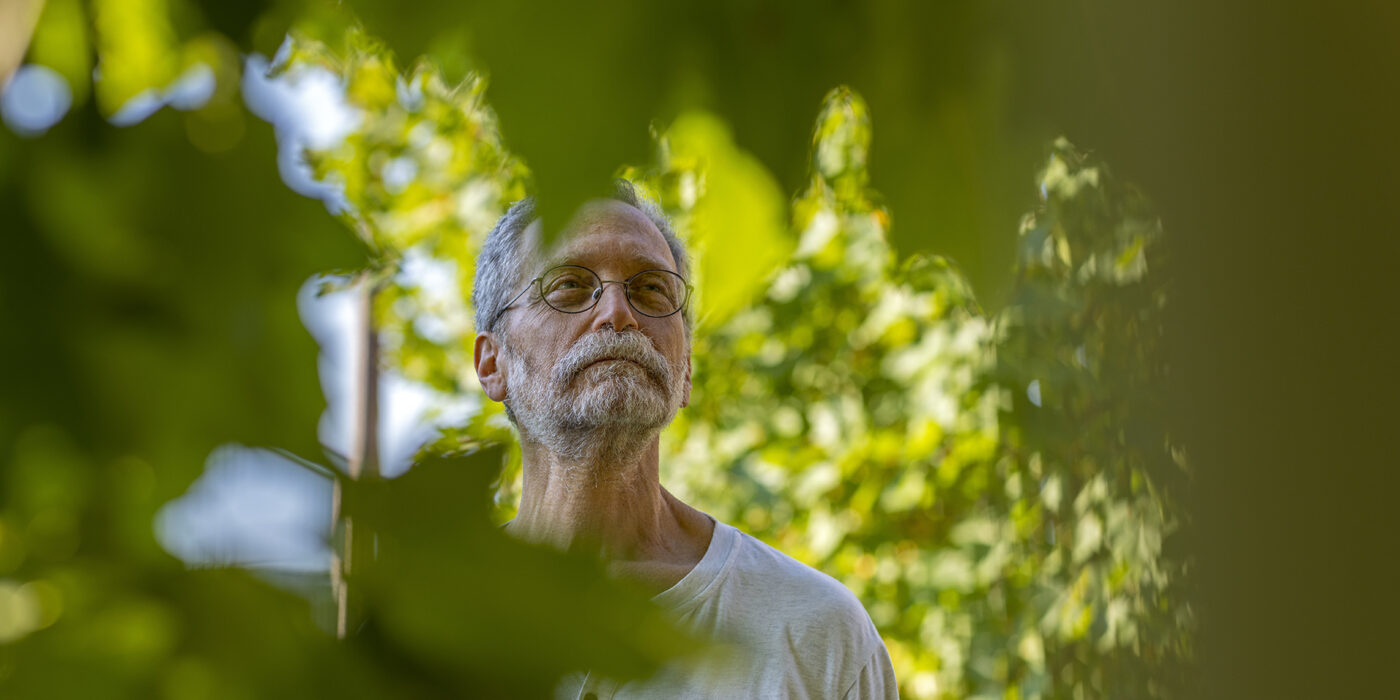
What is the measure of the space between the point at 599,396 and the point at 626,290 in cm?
14

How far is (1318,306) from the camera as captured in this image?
218 millimetres

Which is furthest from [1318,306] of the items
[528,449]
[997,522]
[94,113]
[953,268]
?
[997,522]

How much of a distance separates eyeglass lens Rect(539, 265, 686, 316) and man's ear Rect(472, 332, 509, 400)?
0.56ft

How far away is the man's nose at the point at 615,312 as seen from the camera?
1.42m

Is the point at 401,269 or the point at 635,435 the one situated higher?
the point at 635,435

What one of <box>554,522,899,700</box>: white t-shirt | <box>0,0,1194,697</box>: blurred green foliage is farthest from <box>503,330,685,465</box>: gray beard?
<box>0,0,1194,697</box>: blurred green foliage

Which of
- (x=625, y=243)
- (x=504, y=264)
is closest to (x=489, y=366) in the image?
(x=504, y=264)

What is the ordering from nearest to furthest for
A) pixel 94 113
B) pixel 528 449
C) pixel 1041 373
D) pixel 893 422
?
pixel 94 113, pixel 1041 373, pixel 528 449, pixel 893 422

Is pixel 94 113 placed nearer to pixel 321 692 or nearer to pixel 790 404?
pixel 321 692

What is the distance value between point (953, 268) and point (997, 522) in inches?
89.7

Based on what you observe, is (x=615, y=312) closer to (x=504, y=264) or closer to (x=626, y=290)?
(x=626, y=290)

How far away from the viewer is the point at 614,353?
143cm

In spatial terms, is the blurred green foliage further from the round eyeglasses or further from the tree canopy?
the round eyeglasses

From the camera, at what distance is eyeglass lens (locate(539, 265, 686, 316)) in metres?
1.38
